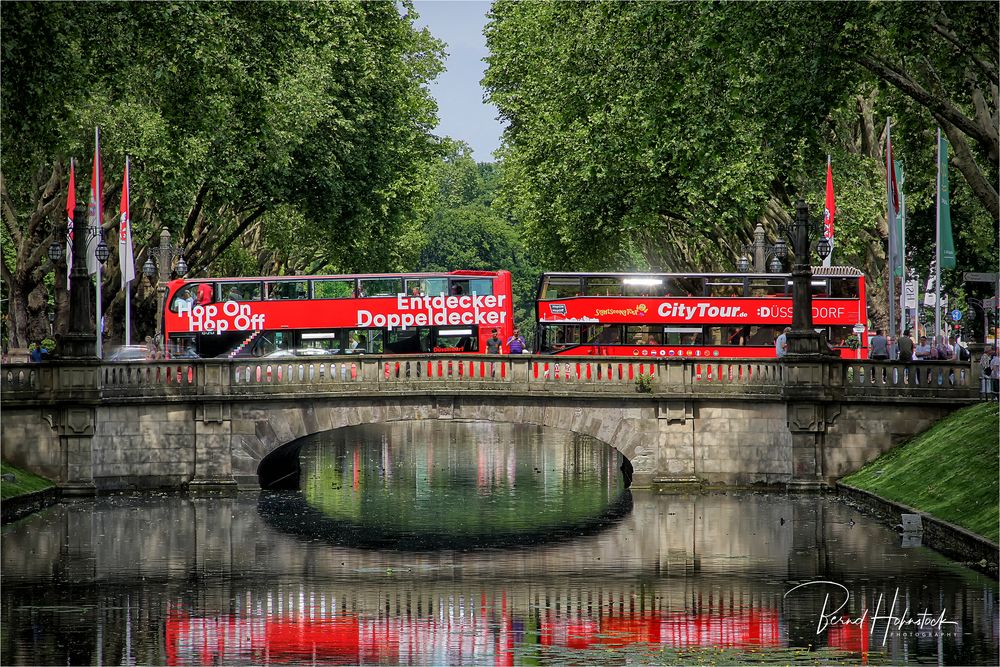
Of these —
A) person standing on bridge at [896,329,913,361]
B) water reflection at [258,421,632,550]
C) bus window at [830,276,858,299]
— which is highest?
bus window at [830,276,858,299]

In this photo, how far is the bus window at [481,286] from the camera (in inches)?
2218

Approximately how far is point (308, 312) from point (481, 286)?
6.18 metres

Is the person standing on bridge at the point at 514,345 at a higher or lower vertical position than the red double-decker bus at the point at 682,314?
lower

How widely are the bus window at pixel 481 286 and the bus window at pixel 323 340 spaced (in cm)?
502

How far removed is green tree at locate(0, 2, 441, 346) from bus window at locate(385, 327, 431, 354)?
26.5 ft

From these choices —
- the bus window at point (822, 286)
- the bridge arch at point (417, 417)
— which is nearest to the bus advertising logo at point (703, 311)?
the bus window at point (822, 286)

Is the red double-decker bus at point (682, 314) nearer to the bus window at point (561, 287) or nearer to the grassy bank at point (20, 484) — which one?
the bus window at point (561, 287)

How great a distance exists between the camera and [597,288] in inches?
2176

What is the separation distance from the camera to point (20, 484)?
136 feet

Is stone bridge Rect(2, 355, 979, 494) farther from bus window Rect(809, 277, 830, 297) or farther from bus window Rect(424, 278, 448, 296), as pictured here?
bus window Rect(424, 278, 448, 296)

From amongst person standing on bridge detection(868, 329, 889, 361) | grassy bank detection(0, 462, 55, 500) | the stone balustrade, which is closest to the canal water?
grassy bank detection(0, 462, 55, 500)

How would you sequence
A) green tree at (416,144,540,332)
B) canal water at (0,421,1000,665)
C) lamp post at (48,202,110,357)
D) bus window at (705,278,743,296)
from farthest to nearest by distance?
green tree at (416,144,540,332), bus window at (705,278,743,296), lamp post at (48,202,110,357), canal water at (0,421,1000,665)

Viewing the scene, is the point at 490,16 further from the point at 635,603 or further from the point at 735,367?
the point at 635,603

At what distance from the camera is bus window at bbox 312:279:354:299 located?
55844mm
